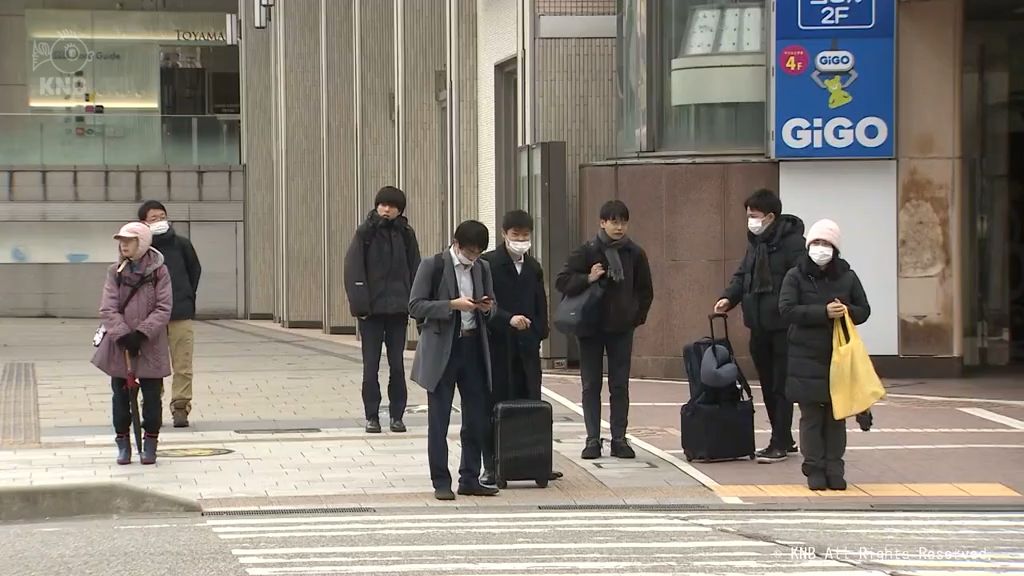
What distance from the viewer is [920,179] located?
17.4m

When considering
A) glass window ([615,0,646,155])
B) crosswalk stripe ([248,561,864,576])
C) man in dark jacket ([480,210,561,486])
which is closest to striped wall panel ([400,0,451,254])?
glass window ([615,0,646,155])

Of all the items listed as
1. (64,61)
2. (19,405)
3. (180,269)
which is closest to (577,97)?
(180,269)

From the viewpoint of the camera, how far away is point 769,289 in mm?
11508

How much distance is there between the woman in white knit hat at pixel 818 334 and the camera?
10453 millimetres

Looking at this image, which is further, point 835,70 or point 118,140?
point 118,140

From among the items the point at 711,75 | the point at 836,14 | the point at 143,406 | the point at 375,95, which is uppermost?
the point at 836,14

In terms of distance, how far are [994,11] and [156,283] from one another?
35.5 feet

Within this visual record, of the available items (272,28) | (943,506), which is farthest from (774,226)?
(272,28)

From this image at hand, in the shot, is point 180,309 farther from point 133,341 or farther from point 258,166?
point 258,166

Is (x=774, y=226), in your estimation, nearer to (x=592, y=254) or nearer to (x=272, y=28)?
A: (x=592, y=254)

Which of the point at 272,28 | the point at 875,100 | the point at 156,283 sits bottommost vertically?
the point at 156,283

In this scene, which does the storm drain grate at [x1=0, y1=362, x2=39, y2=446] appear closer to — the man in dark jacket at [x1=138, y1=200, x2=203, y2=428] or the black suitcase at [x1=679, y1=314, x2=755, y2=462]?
the man in dark jacket at [x1=138, y1=200, x2=203, y2=428]

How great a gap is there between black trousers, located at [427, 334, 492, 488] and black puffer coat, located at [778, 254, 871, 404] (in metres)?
1.96

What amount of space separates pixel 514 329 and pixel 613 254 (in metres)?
1.37
